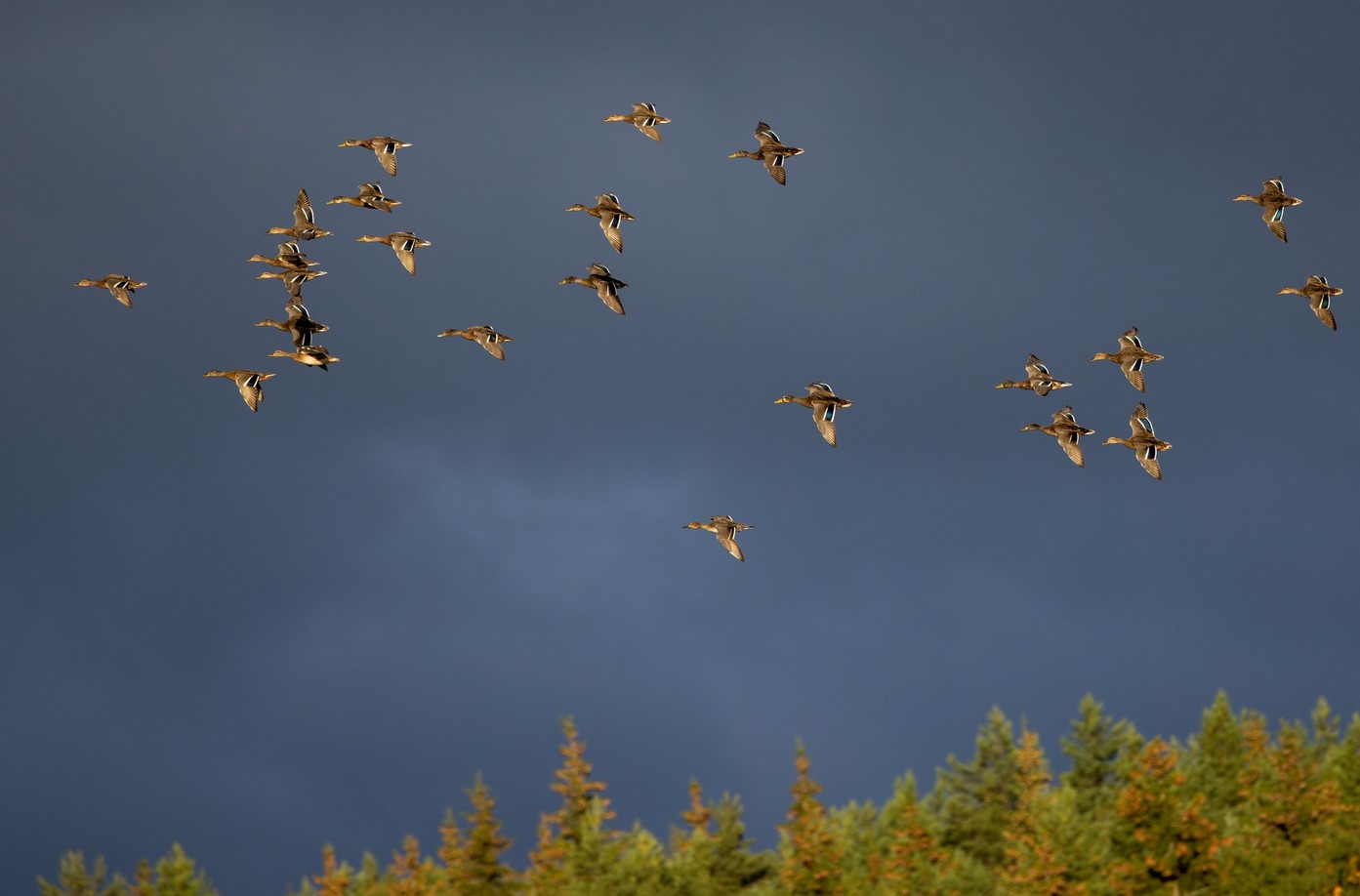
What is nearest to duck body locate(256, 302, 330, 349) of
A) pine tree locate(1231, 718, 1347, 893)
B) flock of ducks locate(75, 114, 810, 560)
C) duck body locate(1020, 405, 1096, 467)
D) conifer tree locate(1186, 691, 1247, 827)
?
flock of ducks locate(75, 114, 810, 560)

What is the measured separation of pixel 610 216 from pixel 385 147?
28.2 ft

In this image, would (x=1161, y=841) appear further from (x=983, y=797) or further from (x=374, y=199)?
(x=374, y=199)

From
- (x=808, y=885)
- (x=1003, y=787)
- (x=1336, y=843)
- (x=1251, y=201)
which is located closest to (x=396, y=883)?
(x=808, y=885)

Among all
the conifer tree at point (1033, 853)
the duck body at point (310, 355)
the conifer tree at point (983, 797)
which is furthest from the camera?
the conifer tree at point (983, 797)

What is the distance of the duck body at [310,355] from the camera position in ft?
237

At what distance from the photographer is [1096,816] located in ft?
377

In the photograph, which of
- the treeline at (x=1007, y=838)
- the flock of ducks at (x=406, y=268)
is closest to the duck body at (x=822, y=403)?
the flock of ducks at (x=406, y=268)

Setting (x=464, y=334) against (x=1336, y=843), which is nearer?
(x=464, y=334)

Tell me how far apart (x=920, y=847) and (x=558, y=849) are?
17947 millimetres

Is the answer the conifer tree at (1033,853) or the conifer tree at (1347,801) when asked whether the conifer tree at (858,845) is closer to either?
the conifer tree at (1033,853)

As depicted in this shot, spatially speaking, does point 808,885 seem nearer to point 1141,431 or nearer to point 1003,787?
point 1003,787

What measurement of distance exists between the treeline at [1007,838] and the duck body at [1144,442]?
984 inches

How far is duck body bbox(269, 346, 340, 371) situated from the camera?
72.4 meters

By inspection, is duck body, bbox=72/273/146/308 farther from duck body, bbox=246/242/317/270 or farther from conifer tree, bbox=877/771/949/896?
conifer tree, bbox=877/771/949/896
